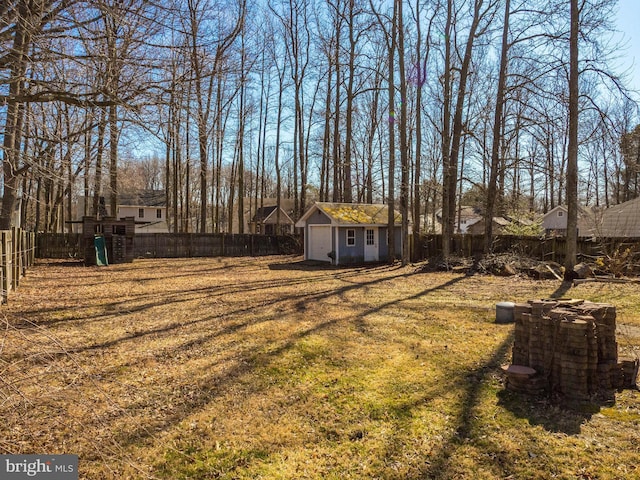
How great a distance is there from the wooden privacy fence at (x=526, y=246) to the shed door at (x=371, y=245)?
79.9 inches

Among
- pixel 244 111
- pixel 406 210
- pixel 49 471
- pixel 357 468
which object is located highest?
pixel 244 111

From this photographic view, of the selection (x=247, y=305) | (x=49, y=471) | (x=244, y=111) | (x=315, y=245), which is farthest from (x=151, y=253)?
(x=49, y=471)

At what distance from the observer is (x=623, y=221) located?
21.2m

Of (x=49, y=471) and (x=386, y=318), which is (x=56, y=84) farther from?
(x=386, y=318)

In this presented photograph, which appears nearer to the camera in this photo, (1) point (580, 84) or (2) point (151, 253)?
(1) point (580, 84)

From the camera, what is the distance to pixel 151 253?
2317cm

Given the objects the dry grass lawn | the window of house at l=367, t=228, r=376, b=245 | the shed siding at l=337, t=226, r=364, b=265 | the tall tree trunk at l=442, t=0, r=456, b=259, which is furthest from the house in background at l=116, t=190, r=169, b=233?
the dry grass lawn

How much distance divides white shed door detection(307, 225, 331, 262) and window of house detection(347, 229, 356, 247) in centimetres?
92

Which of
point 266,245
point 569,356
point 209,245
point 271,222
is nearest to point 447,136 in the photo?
point 266,245

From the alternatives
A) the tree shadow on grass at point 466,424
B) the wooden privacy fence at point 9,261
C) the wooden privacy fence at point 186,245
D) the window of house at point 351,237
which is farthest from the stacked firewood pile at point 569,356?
the wooden privacy fence at point 186,245

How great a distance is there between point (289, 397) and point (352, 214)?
53.1 feet

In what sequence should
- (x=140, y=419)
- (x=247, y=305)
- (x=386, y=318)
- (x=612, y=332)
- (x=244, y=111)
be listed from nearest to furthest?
(x=140, y=419), (x=612, y=332), (x=386, y=318), (x=247, y=305), (x=244, y=111)

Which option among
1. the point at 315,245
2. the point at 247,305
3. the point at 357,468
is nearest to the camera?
the point at 357,468

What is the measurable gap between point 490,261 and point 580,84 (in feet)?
22.1
